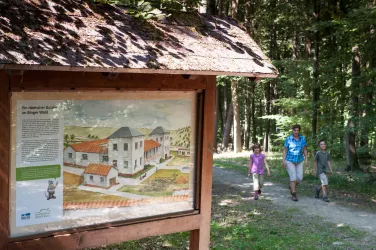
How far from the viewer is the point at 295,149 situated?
446 inches

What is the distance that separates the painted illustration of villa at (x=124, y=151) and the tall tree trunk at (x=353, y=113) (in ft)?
27.6

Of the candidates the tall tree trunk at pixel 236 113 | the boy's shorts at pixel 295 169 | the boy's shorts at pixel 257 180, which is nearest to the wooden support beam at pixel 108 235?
the boy's shorts at pixel 295 169

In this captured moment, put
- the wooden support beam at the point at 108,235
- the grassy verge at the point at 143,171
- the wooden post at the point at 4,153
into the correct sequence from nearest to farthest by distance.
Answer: the wooden post at the point at 4,153, the wooden support beam at the point at 108,235, the grassy verge at the point at 143,171

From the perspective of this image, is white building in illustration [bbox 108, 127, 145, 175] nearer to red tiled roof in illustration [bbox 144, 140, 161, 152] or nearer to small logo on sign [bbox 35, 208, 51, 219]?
red tiled roof in illustration [bbox 144, 140, 161, 152]

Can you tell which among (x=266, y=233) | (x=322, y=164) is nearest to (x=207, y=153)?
(x=266, y=233)

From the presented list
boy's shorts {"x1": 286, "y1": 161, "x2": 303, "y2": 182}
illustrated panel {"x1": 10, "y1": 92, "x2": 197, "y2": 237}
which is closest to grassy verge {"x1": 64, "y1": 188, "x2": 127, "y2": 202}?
illustrated panel {"x1": 10, "y1": 92, "x2": 197, "y2": 237}

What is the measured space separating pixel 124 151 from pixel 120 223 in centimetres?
93

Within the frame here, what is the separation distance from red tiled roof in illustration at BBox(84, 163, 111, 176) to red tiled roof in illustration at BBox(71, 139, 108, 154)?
175 mm

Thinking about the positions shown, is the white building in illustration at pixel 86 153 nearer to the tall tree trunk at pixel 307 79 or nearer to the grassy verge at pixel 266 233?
the grassy verge at pixel 266 233

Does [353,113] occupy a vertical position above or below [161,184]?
above

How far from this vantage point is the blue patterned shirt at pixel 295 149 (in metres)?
11.3

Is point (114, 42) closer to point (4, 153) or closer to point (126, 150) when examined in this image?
point (126, 150)

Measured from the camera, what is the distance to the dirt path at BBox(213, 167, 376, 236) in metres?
10.0

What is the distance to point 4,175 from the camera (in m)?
4.83
